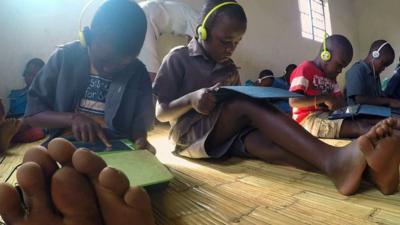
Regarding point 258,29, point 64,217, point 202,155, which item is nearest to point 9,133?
point 202,155

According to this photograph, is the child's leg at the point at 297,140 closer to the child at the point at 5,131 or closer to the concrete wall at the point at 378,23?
the child at the point at 5,131

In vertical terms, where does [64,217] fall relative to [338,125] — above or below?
above

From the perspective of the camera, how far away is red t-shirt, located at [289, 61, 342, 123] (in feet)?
4.36

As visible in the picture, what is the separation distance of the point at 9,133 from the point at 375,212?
131 cm

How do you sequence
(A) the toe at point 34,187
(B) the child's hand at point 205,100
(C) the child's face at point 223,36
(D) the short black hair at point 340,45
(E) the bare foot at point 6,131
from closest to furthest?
(A) the toe at point 34,187, (B) the child's hand at point 205,100, (C) the child's face at point 223,36, (E) the bare foot at point 6,131, (D) the short black hair at point 340,45

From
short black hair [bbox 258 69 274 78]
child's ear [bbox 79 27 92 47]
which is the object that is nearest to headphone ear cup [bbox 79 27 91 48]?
child's ear [bbox 79 27 92 47]

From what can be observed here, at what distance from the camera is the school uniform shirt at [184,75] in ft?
3.21

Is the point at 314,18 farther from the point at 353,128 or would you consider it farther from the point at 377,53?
the point at 353,128

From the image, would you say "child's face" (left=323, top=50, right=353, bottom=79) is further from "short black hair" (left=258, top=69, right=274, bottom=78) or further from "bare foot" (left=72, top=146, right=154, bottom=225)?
"short black hair" (left=258, top=69, right=274, bottom=78)

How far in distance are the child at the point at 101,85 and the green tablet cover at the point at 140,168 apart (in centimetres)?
8

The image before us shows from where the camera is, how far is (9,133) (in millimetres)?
1248

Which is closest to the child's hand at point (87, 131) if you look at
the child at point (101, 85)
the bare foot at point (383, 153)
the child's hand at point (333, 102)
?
the child at point (101, 85)

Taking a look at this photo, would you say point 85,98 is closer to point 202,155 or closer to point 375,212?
point 202,155

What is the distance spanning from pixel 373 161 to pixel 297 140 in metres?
0.17
